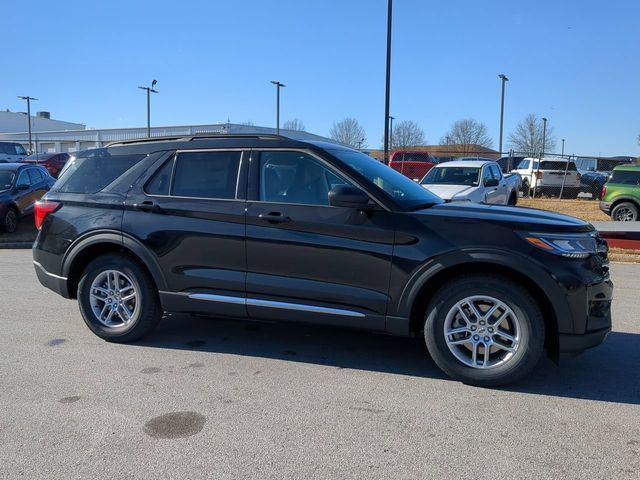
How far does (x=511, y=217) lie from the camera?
162 inches

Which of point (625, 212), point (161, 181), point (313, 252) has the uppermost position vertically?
point (161, 181)

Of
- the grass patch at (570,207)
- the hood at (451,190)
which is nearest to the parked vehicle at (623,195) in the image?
the grass patch at (570,207)

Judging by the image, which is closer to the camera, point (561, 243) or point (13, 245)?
point (561, 243)

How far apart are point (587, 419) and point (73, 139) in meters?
66.1

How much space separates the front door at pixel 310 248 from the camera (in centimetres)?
421

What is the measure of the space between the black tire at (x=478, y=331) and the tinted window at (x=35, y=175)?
12.4 meters

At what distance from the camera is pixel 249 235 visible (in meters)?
4.50

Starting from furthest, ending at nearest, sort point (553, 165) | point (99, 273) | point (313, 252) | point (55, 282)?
point (553, 165) < point (55, 282) < point (99, 273) < point (313, 252)

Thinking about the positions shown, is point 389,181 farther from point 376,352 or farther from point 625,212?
point 625,212

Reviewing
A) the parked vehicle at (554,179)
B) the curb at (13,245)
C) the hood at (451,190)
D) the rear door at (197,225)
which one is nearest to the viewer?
the rear door at (197,225)

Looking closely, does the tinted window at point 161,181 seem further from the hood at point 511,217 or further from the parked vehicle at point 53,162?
the parked vehicle at point 53,162

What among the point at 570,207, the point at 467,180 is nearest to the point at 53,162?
the point at 467,180

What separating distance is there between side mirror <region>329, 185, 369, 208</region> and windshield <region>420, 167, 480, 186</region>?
10034 mm

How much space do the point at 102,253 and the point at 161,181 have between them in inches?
36.2
